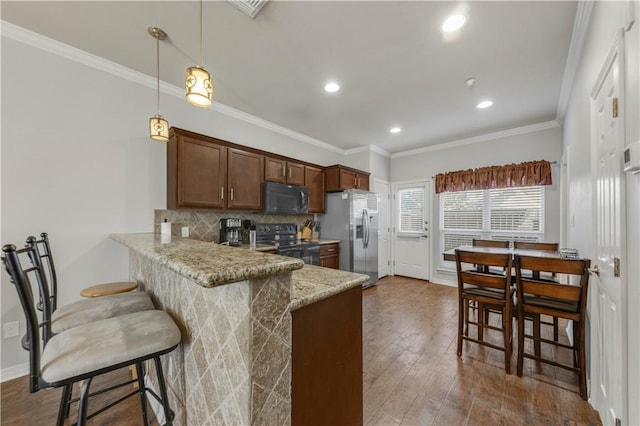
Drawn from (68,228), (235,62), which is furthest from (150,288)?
(235,62)

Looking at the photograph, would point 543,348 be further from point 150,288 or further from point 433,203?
point 150,288

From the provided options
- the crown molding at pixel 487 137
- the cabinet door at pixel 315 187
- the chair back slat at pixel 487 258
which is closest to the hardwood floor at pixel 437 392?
the chair back slat at pixel 487 258

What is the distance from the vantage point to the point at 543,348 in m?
2.39

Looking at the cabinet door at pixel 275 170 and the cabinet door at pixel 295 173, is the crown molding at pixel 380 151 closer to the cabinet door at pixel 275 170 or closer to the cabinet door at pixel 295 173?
the cabinet door at pixel 295 173

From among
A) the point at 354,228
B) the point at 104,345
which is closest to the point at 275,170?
the point at 354,228

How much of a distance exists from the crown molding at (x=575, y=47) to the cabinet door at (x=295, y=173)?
325 centimetres

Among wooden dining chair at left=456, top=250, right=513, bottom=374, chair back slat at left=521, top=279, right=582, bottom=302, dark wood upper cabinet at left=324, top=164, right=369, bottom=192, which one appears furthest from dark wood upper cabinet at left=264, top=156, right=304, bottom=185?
chair back slat at left=521, top=279, right=582, bottom=302

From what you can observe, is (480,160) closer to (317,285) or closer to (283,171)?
(283,171)

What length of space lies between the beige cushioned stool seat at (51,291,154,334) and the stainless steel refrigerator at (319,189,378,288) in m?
3.14

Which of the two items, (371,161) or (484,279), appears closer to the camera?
(484,279)

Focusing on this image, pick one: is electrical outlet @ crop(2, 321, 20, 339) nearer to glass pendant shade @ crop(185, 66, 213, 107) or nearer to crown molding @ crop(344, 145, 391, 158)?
glass pendant shade @ crop(185, 66, 213, 107)

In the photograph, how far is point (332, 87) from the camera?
2879 millimetres

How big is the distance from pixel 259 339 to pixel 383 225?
193 inches

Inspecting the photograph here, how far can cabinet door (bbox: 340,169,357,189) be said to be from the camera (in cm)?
443
